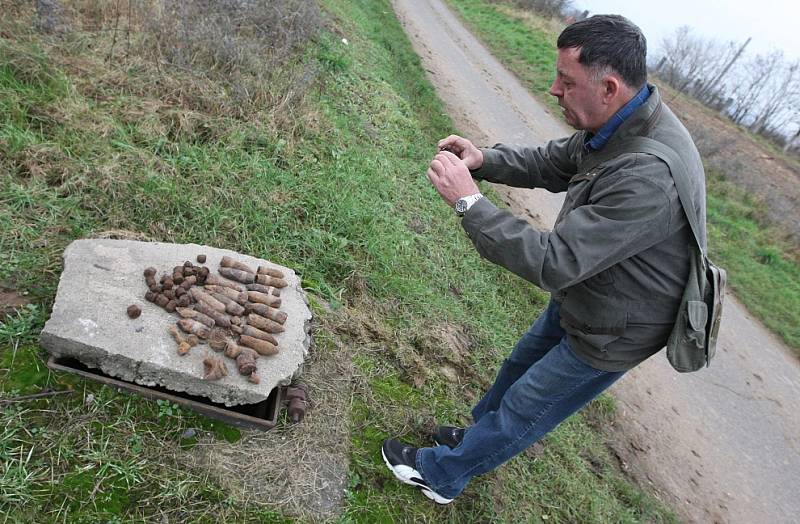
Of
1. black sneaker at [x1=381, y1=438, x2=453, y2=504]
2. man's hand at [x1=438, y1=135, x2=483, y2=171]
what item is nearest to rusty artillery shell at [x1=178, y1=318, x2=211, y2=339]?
black sneaker at [x1=381, y1=438, x2=453, y2=504]

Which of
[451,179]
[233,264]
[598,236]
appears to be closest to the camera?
[598,236]

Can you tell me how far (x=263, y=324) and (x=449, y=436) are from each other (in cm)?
138

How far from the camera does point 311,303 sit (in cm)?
351

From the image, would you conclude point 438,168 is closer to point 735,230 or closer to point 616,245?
point 616,245

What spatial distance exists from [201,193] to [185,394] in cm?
185

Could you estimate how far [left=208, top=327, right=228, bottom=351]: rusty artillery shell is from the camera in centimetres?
255

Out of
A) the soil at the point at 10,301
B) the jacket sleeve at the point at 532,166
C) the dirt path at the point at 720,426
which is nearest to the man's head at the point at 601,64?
the jacket sleeve at the point at 532,166

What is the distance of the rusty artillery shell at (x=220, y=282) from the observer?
9.48 feet

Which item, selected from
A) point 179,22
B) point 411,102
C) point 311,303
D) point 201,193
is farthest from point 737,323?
point 179,22

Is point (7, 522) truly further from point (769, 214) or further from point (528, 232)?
point (769, 214)

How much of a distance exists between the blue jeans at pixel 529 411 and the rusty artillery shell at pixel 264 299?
120cm

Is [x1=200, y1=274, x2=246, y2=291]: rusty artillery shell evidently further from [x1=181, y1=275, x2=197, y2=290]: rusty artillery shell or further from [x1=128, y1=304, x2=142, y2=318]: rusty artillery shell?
[x1=128, y1=304, x2=142, y2=318]: rusty artillery shell

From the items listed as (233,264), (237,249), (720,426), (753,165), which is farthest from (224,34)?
(753,165)

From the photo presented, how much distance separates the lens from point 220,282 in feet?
9.58
